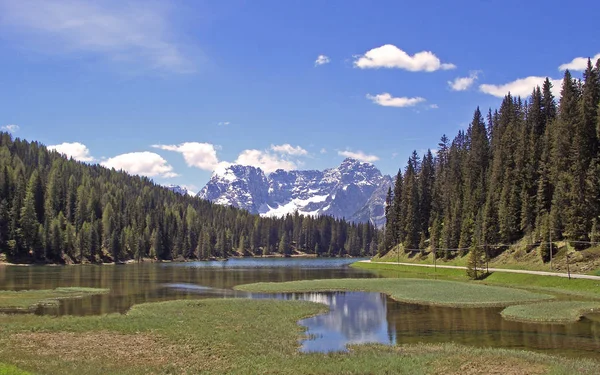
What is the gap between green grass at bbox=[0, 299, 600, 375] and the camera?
26.2 metres

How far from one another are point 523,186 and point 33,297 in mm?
98424

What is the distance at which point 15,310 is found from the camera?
163ft

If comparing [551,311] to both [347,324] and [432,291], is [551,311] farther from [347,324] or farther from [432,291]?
[432,291]

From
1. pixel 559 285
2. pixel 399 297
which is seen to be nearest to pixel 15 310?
pixel 399 297

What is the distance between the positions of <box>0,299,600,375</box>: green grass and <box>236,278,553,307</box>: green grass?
24461 mm

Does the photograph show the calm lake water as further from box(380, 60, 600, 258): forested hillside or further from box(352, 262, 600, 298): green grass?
box(380, 60, 600, 258): forested hillside

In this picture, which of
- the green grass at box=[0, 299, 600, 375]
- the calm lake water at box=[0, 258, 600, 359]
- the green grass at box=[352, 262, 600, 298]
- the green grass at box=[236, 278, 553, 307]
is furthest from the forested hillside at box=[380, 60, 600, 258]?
the green grass at box=[0, 299, 600, 375]

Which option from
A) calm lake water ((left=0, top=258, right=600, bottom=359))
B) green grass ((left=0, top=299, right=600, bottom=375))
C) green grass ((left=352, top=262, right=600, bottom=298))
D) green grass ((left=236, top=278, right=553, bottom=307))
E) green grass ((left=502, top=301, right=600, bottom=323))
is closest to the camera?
green grass ((left=0, top=299, right=600, bottom=375))

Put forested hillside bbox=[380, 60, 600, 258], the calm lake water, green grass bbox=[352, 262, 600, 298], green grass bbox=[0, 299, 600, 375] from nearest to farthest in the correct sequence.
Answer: green grass bbox=[0, 299, 600, 375]
the calm lake water
green grass bbox=[352, 262, 600, 298]
forested hillside bbox=[380, 60, 600, 258]

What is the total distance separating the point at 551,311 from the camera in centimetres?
4719

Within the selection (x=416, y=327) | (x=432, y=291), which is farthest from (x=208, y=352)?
(x=432, y=291)

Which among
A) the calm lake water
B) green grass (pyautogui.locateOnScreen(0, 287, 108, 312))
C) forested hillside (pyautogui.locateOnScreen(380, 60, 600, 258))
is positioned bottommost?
the calm lake water

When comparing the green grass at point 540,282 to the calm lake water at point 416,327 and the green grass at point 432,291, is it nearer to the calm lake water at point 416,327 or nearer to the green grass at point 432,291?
the green grass at point 432,291

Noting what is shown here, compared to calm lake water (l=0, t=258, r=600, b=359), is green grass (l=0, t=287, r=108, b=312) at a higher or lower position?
higher
